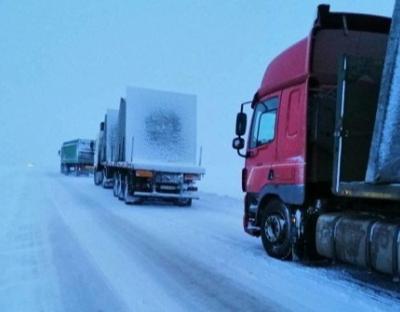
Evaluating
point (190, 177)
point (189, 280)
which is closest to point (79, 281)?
point (189, 280)

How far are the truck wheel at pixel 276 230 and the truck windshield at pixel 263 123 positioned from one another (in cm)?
105

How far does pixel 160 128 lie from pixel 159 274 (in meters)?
9.77

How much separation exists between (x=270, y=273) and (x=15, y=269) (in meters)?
3.19

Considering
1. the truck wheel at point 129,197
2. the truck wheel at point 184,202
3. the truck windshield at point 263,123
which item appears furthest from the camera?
the truck wheel at point 184,202

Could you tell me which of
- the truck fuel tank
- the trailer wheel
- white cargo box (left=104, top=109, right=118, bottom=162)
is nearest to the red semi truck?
the truck fuel tank

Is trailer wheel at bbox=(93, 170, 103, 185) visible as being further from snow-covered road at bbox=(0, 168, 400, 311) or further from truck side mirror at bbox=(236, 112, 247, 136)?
truck side mirror at bbox=(236, 112, 247, 136)

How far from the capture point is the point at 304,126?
21.4 feet

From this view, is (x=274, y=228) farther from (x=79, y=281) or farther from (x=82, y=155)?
(x=82, y=155)

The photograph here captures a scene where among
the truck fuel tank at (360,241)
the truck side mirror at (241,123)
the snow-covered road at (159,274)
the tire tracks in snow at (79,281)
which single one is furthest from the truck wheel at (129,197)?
the truck fuel tank at (360,241)

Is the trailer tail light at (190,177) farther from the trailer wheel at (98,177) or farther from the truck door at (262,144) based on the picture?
the trailer wheel at (98,177)

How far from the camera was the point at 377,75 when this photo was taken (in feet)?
18.7

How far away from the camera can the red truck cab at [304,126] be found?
21.2ft

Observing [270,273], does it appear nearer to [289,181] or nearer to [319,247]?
[319,247]

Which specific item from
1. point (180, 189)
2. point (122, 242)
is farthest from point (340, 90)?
point (180, 189)
